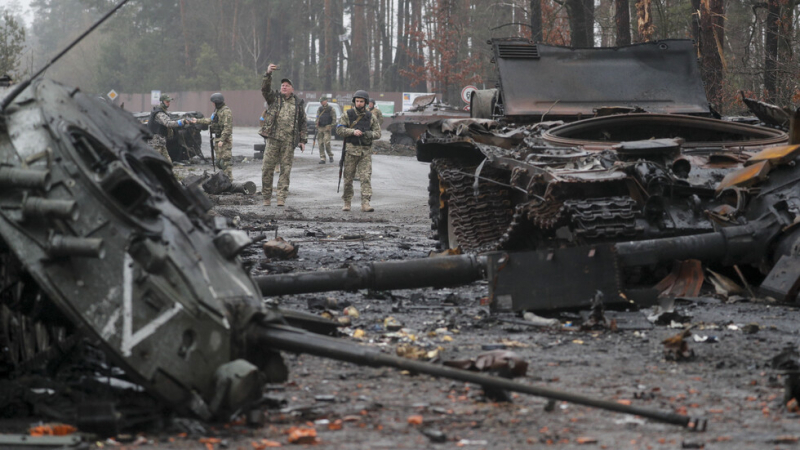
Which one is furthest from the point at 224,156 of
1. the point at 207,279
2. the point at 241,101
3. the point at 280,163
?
the point at 241,101

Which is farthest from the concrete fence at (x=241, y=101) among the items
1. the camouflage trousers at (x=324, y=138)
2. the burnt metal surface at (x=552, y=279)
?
→ the burnt metal surface at (x=552, y=279)

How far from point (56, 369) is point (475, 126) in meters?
5.86

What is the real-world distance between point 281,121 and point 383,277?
1028 centimetres

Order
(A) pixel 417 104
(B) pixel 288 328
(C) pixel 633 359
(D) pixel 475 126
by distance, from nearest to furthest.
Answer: (B) pixel 288 328
(C) pixel 633 359
(D) pixel 475 126
(A) pixel 417 104

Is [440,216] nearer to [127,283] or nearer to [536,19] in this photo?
[127,283]

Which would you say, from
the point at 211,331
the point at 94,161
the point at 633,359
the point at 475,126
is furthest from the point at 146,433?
the point at 475,126

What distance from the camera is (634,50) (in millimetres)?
11961

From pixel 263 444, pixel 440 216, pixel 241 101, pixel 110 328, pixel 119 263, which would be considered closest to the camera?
pixel 263 444

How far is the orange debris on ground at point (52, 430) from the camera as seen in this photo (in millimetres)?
4309

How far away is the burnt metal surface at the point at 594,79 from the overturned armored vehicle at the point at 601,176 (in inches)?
0.6

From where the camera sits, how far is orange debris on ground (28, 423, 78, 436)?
431 cm

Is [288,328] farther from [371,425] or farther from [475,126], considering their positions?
[475,126]

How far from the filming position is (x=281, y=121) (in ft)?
56.5

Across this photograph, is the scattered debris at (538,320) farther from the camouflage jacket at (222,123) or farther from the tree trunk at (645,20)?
the tree trunk at (645,20)
